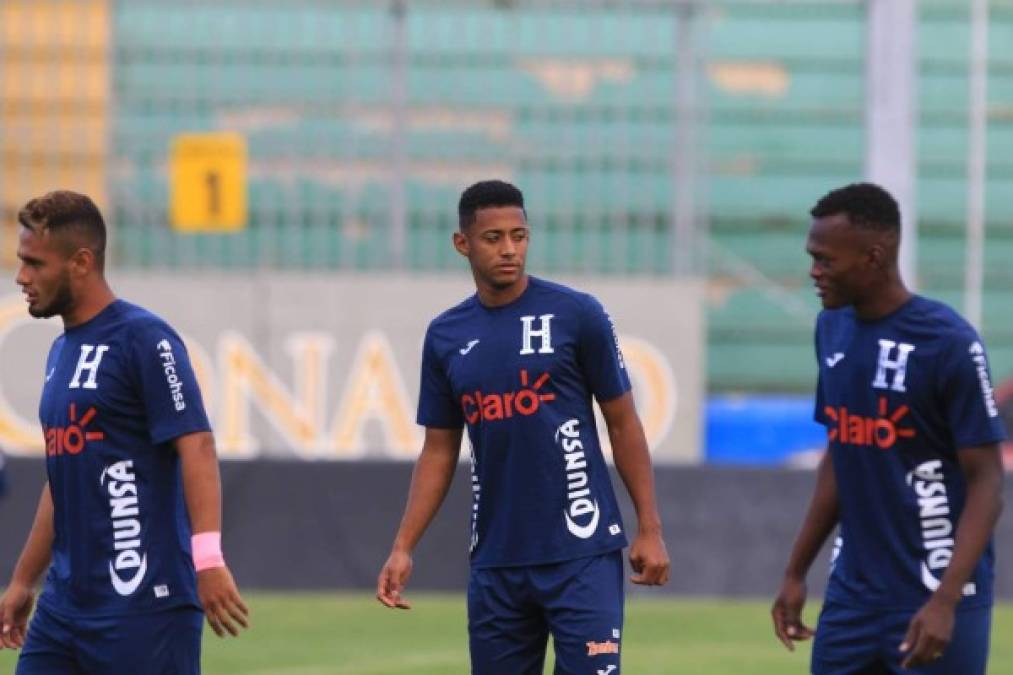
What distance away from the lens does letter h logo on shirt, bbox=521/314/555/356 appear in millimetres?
7094

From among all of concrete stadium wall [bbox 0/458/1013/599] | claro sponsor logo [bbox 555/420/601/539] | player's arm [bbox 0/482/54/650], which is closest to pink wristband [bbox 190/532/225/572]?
player's arm [bbox 0/482/54/650]

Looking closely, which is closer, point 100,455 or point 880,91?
point 100,455

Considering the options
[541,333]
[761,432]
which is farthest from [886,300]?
[761,432]

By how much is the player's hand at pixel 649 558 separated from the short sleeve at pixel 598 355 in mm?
486

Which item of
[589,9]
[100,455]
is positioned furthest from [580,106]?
[100,455]

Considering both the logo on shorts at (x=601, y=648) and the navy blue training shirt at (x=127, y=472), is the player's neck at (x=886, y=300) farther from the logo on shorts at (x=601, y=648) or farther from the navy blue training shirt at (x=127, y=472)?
the navy blue training shirt at (x=127, y=472)

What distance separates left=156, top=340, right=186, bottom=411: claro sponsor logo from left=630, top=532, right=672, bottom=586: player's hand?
150cm

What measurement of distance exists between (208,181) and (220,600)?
12604mm

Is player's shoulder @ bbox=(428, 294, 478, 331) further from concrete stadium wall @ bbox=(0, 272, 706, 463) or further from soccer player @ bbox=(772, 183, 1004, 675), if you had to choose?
concrete stadium wall @ bbox=(0, 272, 706, 463)

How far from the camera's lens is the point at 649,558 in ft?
22.6

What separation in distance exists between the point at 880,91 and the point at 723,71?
6.99 m

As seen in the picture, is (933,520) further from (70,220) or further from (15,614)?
(15,614)

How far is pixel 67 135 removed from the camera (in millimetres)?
18656

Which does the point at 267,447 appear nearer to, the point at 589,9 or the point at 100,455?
the point at 589,9
